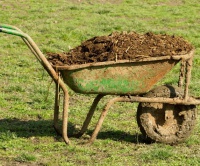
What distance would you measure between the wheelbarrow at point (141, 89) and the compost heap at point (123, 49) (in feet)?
0.29

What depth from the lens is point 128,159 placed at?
6.36 m

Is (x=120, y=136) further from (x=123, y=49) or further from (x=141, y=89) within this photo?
(x=123, y=49)

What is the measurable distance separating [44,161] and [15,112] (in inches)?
80.1

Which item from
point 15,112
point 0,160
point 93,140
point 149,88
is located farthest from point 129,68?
point 15,112

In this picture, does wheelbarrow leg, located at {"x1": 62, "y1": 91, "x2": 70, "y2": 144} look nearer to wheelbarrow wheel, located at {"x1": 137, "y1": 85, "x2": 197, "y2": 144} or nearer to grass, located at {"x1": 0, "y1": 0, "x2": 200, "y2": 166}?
grass, located at {"x1": 0, "y1": 0, "x2": 200, "y2": 166}

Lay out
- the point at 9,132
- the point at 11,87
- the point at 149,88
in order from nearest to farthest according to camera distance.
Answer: the point at 149,88 < the point at 9,132 < the point at 11,87

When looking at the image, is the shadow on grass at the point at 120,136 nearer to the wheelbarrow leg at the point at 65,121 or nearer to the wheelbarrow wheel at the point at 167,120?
the wheelbarrow wheel at the point at 167,120

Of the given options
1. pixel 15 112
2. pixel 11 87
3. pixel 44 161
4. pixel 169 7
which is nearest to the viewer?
pixel 44 161

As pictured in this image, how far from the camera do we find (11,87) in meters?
9.30

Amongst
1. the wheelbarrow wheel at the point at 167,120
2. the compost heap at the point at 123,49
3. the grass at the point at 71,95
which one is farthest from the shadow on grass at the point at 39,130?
the compost heap at the point at 123,49

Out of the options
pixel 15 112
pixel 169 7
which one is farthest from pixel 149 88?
pixel 169 7

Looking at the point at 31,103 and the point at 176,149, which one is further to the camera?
the point at 31,103

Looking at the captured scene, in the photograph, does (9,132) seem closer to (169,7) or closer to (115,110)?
(115,110)

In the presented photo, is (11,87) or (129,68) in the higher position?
(129,68)
